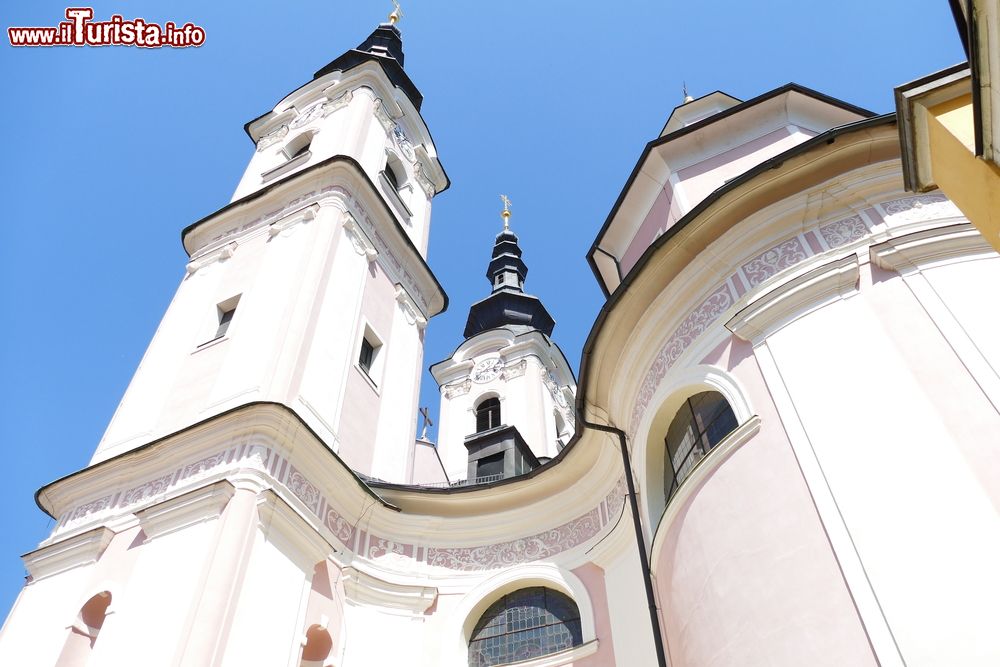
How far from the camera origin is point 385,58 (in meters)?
23.7

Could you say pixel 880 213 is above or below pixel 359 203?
below

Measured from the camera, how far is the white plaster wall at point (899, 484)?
576 centimetres

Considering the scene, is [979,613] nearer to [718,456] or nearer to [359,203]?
[718,456]

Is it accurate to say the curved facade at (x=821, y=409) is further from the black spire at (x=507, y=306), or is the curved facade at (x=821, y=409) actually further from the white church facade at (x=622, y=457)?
the black spire at (x=507, y=306)

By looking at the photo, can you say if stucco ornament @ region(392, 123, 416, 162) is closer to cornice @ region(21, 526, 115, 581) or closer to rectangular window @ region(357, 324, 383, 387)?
rectangular window @ region(357, 324, 383, 387)

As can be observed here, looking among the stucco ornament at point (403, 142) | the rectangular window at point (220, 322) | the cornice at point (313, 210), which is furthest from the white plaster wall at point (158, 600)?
the stucco ornament at point (403, 142)

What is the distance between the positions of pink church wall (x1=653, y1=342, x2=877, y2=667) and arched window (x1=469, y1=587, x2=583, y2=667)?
8.92ft

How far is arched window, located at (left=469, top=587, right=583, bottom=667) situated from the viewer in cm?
1103

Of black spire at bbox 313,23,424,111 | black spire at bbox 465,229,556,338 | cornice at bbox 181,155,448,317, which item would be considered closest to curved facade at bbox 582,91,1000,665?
cornice at bbox 181,155,448,317

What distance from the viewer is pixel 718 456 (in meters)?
8.16

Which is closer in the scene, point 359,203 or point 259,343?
point 259,343

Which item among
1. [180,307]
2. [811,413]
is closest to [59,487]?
[180,307]

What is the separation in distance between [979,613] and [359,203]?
13.0 metres

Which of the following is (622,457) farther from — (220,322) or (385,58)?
(385,58)
